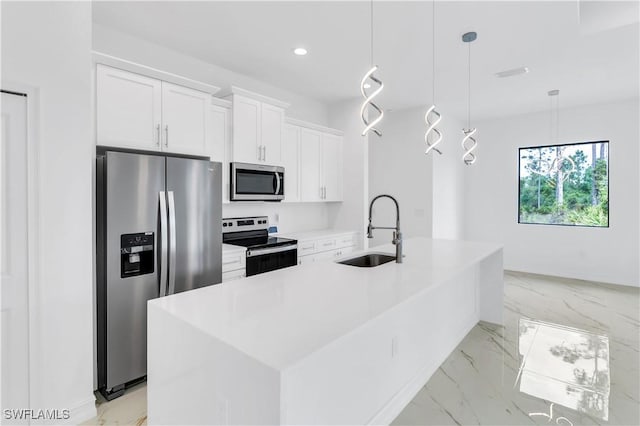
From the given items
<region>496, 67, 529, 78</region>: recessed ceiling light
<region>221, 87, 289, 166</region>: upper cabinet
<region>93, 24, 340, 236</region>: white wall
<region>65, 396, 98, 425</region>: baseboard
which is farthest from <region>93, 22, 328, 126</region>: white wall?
<region>65, 396, 98, 425</region>: baseboard

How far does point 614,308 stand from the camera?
159 inches

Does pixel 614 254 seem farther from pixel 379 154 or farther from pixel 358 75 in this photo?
pixel 358 75

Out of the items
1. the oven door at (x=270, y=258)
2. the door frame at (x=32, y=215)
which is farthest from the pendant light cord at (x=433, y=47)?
the door frame at (x=32, y=215)

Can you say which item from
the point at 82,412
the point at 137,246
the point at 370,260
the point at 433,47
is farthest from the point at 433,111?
the point at 82,412

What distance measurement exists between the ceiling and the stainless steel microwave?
3.69ft

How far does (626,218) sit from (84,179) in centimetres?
680

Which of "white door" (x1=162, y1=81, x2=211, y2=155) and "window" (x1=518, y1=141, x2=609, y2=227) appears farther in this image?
"window" (x1=518, y1=141, x2=609, y2=227)

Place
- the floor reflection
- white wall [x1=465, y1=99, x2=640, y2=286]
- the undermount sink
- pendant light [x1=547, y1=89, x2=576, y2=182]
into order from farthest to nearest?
pendant light [x1=547, y1=89, x2=576, y2=182], white wall [x1=465, y1=99, x2=640, y2=286], the undermount sink, the floor reflection

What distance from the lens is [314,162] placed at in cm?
449

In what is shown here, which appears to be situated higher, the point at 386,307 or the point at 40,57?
the point at 40,57

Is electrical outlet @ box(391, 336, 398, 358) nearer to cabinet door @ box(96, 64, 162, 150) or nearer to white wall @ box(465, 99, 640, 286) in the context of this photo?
cabinet door @ box(96, 64, 162, 150)

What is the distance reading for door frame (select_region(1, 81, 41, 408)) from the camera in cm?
180

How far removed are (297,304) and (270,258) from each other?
1.99m

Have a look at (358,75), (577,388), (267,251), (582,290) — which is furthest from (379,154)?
(577,388)
